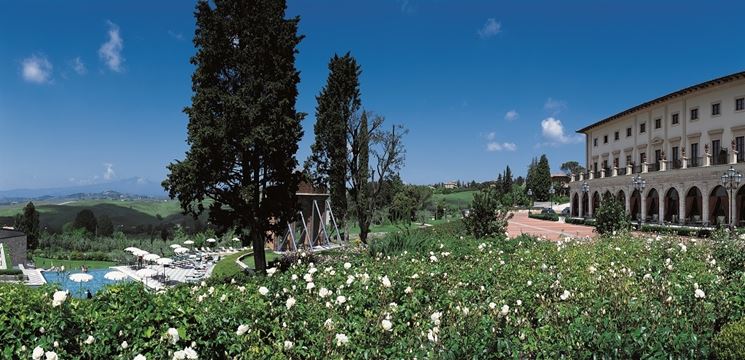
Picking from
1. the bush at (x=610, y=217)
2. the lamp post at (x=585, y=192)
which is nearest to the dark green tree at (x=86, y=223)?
the bush at (x=610, y=217)

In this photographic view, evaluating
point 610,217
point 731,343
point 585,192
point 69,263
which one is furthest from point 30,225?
point 585,192

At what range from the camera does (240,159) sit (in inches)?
734

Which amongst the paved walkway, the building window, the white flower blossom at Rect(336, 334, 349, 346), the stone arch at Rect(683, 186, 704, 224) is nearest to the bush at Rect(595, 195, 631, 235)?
the paved walkway

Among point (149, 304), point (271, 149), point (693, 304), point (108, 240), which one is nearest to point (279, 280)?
point (149, 304)

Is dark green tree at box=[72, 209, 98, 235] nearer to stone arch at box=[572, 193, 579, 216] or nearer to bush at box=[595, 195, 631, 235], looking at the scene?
bush at box=[595, 195, 631, 235]

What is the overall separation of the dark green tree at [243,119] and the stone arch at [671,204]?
3083 centimetres

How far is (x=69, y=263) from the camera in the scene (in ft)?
121

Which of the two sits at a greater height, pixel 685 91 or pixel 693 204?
pixel 685 91

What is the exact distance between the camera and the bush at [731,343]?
4.17 meters

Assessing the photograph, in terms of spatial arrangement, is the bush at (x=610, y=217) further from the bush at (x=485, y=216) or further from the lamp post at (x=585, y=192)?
the lamp post at (x=585, y=192)

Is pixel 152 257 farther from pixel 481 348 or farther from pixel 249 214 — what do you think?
pixel 481 348

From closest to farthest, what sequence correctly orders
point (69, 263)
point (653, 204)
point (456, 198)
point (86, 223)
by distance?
1. point (69, 263)
2. point (653, 204)
3. point (86, 223)
4. point (456, 198)

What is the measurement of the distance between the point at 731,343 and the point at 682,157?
→ 36.7 m

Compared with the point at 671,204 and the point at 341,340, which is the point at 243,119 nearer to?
the point at 341,340
